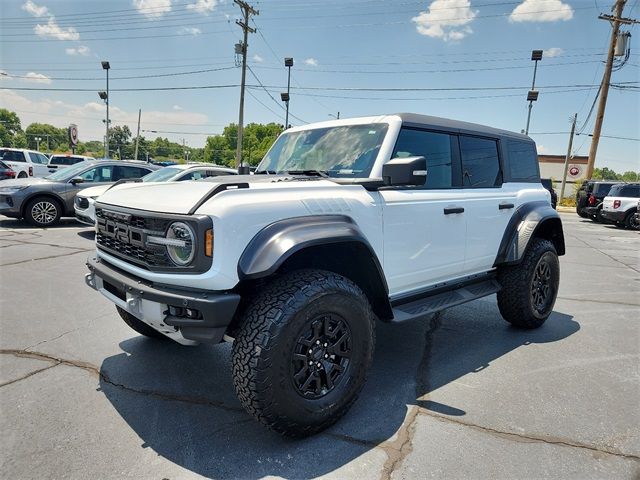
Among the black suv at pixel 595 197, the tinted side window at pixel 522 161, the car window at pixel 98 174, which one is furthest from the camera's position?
the black suv at pixel 595 197

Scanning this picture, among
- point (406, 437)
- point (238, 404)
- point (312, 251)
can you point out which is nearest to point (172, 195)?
point (312, 251)

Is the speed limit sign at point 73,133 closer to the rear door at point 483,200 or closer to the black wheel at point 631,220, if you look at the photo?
the rear door at point 483,200

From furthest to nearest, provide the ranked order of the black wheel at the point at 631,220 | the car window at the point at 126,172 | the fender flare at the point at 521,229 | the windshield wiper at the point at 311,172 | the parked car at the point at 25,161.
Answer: the parked car at the point at 25,161
the black wheel at the point at 631,220
the car window at the point at 126,172
the fender flare at the point at 521,229
the windshield wiper at the point at 311,172

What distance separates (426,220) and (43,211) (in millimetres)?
9930

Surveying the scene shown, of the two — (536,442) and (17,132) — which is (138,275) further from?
(17,132)

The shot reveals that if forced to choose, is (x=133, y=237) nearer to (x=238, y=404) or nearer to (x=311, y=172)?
(x=238, y=404)

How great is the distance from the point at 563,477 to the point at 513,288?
7.52 feet

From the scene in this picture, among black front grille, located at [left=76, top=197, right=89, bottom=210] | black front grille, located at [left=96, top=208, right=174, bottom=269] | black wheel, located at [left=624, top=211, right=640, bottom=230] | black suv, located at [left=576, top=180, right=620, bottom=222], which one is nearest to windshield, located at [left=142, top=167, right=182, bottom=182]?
black front grille, located at [left=76, top=197, right=89, bottom=210]

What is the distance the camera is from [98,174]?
424 inches

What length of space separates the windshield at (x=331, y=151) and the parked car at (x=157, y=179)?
481cm

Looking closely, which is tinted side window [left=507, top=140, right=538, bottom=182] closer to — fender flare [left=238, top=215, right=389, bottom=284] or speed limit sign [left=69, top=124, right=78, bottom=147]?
fender flare [left=238, top=215, right=389, bottom=284]

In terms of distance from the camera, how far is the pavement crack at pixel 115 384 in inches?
113

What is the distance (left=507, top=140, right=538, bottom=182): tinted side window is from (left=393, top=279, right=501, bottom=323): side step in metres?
1.21

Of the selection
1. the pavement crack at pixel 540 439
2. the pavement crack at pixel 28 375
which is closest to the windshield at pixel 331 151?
the pavement crack at pixel 540 439
